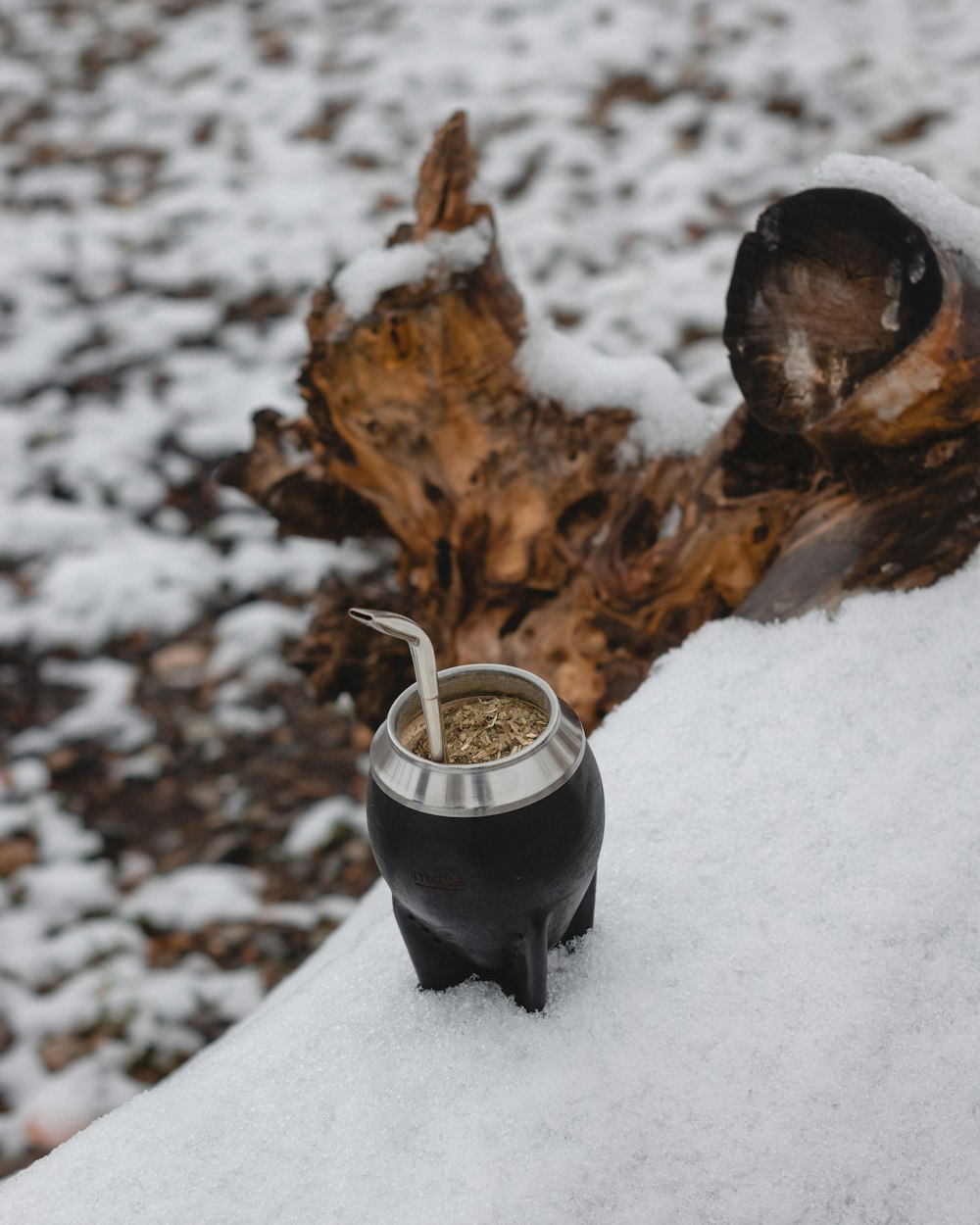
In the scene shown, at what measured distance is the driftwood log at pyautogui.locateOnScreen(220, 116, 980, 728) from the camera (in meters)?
1.03

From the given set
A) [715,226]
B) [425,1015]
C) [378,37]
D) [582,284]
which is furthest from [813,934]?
[378,37]

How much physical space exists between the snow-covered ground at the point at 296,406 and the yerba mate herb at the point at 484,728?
0.77 feet

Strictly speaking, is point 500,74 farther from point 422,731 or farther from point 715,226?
point 422,731

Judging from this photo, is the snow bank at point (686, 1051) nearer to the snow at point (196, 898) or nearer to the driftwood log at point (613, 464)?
the driftwood log at point (613, 464)

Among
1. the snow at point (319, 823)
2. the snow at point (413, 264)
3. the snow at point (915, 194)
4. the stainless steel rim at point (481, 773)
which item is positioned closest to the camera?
the stainless steel rim at point (481, 773)

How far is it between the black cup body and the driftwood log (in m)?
0.49

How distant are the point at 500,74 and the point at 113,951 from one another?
330cm

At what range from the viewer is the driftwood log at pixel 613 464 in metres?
1.03

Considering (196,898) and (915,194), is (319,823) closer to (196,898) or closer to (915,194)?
(196,898)

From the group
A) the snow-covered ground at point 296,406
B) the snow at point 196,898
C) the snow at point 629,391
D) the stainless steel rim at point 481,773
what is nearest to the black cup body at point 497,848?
the stainless steel rim at point 481,773

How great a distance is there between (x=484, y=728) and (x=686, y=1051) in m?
0.30

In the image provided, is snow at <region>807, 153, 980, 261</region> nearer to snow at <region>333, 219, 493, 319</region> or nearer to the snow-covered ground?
the snow-covered ground

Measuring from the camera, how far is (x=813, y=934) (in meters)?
0.86

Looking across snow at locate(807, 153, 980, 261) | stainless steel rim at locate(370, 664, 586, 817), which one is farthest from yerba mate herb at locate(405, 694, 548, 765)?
snow at locate(807, 153, 980, 261)
